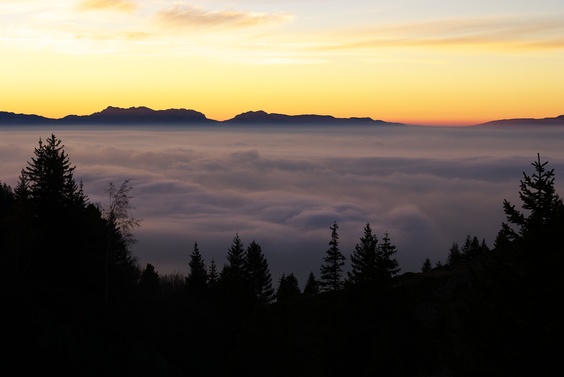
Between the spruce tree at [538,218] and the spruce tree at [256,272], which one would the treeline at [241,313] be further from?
the spruce tree at [256,272]

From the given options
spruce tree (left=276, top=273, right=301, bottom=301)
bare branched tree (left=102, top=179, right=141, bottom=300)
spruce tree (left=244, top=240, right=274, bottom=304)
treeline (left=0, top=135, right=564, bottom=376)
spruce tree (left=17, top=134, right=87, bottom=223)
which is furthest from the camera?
spruce tree (left=244, top=240, right=274, bottom=304)

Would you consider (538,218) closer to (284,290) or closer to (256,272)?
(284,290)

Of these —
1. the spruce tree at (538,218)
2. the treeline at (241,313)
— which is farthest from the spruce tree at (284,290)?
the spruce tree at (538,218)

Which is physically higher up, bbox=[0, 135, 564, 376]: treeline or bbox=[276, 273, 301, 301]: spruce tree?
bbox=[0, 135, 564, 376]: treeline

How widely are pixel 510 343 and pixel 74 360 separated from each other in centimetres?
1911

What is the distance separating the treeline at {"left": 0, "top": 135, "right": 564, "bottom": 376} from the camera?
48.6 feet

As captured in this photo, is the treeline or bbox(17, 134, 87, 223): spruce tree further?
bbox(17, 134, 87, 223): spruce tree

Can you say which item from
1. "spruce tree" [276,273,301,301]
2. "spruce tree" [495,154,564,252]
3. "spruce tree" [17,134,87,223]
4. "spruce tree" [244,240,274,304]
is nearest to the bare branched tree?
"spruce tree" [17,134,87,223]

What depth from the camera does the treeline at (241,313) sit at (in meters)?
14.8

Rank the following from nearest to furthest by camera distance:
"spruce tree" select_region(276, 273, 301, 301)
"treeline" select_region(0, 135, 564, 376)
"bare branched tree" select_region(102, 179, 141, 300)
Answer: "treeline" select_region(0, 135, 564, 376) → "bare branched tree" select_region(102, 179, 141, 300) → "spruce tree" select_region(276, 273, 301, 301)

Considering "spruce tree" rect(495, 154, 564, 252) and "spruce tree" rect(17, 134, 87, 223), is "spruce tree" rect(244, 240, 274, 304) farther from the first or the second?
"spruce tree" rect(495, 154, 564, 252)

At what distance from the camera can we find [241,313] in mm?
54719

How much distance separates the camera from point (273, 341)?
1297 inches

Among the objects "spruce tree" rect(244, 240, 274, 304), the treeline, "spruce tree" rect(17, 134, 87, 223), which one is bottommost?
"spruce tree" rect(244, 240, 274, 304)
